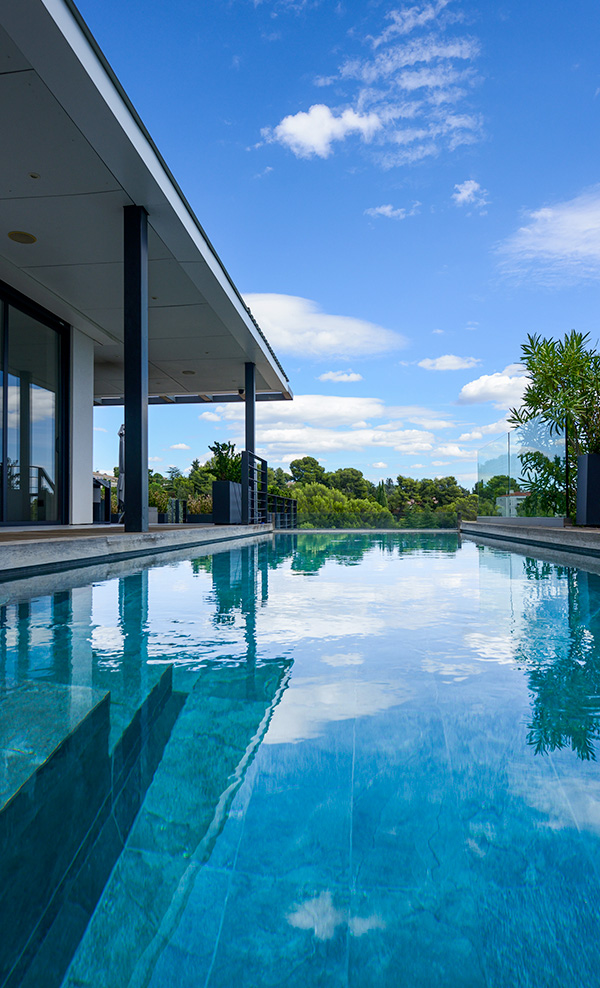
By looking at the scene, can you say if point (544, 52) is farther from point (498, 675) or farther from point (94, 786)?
point (94, 786)

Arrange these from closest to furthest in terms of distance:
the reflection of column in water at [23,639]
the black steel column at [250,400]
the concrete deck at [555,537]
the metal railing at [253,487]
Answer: the reflection of column in water at [23,639]
the concrete deck at [555,537]
the metal railing at [253,487]
the black steel column at [250,400]

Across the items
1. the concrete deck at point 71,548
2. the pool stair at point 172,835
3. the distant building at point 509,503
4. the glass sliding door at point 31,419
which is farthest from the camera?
the distant building at point 509,503

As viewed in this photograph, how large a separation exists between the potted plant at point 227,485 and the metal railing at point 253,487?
6.0 inches

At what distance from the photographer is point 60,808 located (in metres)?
1.04

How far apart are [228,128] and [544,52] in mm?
7482

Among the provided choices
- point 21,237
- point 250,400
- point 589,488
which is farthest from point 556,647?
point 250,400

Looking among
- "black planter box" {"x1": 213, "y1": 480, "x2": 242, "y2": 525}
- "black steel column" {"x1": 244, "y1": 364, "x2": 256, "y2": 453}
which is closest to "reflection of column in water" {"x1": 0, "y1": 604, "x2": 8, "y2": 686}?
"black planter box" {"x1": 213, "y1": 480, "x2": 242, "y2": 525}

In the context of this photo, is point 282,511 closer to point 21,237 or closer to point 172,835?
point 21,237

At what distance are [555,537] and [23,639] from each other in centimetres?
600

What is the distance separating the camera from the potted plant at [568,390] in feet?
28.9

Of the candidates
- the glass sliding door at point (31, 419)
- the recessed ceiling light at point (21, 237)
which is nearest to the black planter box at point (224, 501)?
the glass sliding door at point (31, 419)

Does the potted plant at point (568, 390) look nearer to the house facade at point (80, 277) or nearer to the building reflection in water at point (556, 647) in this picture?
the house facade at point (80, 277)

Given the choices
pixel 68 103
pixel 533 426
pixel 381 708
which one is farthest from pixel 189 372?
pixel 381 708

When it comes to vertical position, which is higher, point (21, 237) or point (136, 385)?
point (21, 237)
